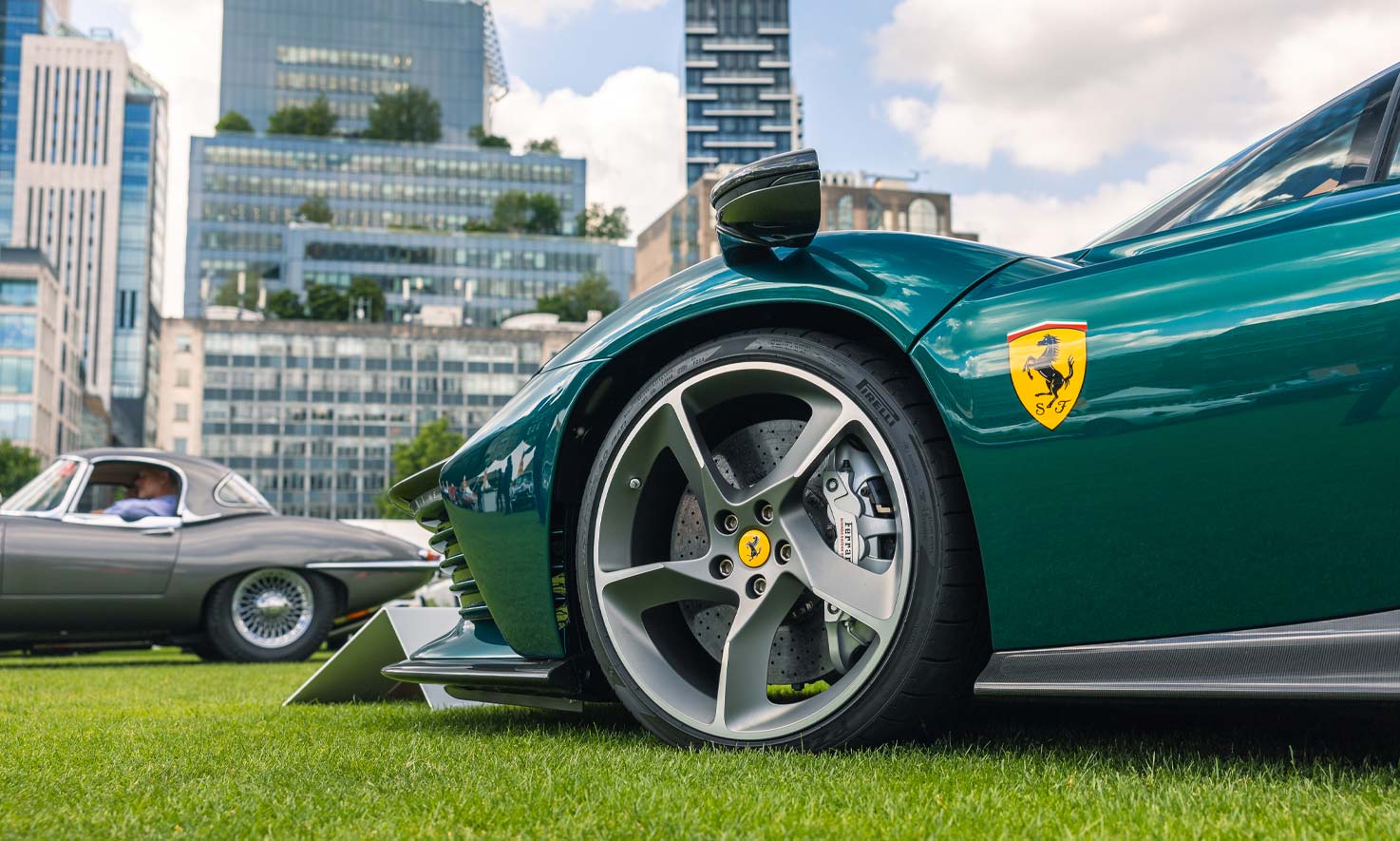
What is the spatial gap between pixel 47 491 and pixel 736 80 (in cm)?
15345

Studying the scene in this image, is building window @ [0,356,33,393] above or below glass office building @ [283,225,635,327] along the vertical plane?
below

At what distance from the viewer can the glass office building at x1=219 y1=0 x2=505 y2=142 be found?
136750 millimetres

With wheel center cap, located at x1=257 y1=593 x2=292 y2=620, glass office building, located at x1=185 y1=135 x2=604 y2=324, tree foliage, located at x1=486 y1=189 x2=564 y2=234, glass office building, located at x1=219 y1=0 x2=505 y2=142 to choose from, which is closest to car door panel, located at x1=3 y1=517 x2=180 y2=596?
wheel center cap, located at x1=257 y1=593 x2=292 y2=620

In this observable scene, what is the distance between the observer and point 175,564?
27.6 ft

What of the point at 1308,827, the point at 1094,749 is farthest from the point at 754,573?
the point at 1308,827

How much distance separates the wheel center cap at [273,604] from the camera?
8719 mm

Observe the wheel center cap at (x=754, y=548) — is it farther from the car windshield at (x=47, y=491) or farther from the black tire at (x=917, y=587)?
the car windshield at (x=47, y=491)

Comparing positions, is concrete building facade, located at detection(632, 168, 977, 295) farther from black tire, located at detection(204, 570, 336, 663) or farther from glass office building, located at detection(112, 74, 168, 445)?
black tire, located at detection(204, 570, 336, 663)

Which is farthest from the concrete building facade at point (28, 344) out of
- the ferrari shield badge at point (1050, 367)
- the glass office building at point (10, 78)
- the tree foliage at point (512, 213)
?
the ferrari shield badge at point (1050, 367)

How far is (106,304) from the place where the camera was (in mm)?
134000

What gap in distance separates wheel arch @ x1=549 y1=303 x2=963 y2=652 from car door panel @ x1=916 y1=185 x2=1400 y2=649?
61 centimetres

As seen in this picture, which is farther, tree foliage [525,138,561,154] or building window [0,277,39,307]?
tree foliage [525,138,561,154]

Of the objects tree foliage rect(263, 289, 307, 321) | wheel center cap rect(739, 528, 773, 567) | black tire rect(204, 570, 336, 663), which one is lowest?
black tire rect(204, 570, 336, 663)

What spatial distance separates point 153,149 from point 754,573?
15403cm
